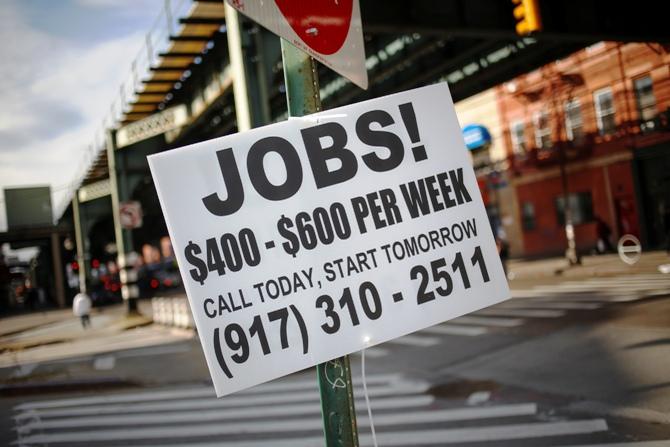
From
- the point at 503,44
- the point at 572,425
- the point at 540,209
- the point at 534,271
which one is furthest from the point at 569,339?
the point at 540,209

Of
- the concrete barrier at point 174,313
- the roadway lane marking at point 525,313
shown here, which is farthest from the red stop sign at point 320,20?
the concrete barrier at point 174,313

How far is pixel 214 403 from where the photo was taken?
25.6ft

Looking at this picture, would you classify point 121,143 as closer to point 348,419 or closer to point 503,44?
point 503,44

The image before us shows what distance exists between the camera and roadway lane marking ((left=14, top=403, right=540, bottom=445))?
6.08 metres

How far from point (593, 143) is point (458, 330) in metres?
19.2

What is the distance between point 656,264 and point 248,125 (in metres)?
15.0

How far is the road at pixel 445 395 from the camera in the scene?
5.57 m

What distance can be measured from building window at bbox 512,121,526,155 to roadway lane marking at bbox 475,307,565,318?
19.5 m

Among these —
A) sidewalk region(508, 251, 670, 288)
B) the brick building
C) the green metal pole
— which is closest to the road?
the green metal pole

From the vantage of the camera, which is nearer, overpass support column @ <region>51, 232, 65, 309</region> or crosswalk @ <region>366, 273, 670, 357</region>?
crosswalk @ <region>366, 273, 670, 357</region>

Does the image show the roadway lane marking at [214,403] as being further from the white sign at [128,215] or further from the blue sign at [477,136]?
the blue sign at [477,136]

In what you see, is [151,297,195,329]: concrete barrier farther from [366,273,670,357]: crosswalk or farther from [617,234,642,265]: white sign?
[617,234,642,265]: white sign

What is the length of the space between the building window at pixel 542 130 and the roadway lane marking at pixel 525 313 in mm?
18203

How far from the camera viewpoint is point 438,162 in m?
2.56
